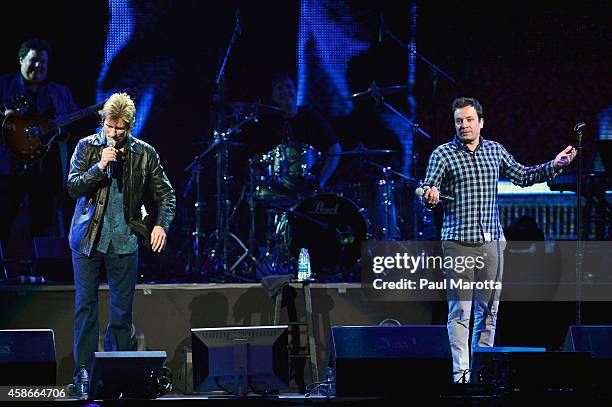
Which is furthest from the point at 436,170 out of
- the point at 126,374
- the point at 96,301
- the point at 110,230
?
the point at 126,374

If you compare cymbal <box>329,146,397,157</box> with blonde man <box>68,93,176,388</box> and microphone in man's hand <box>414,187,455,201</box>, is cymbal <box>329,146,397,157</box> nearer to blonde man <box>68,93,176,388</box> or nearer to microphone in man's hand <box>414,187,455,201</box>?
microphone in man's hand <box>414,187,455,201</box>

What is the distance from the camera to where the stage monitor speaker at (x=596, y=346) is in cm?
594

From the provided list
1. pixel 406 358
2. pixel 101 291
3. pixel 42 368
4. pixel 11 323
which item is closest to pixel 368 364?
pixel 406 358

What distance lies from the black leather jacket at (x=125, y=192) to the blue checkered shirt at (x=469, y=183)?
1.93 metres

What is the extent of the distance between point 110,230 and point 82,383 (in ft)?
3.36

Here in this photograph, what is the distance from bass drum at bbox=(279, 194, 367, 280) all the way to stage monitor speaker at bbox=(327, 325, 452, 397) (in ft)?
11.3

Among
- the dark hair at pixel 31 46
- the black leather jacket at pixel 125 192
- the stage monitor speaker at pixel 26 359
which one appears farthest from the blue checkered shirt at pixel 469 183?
the dark hair at pixel 31 46

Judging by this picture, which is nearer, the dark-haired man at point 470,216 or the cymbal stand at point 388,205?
the dark-haired man at point 470,216

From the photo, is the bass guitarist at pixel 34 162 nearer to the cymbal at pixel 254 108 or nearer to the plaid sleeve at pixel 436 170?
the cymbal at pixel 254 108

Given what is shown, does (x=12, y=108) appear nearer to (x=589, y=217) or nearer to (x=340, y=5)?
(x=340, y=5)

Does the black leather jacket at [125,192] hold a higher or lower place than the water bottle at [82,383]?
higher

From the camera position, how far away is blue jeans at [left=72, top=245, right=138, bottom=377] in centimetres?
641

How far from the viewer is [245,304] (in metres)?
7.98

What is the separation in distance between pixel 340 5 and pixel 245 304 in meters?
3.84
